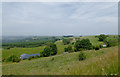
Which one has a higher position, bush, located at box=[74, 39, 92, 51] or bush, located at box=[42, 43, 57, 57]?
bush, located at box=[74, 39, 92, 51]

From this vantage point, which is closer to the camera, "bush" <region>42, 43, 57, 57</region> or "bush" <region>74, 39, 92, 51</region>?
"bush" <region>74, 39, 92, 51</region>

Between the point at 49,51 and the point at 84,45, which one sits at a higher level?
the point at 84,45

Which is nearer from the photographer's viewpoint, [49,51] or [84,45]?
[84,45]

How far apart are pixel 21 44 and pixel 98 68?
343 ft

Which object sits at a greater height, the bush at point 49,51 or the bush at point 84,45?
the bush at point 84,45

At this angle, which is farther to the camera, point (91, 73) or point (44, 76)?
point (44, 76)

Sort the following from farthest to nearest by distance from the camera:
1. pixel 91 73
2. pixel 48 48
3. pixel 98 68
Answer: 1. pixel 48 48
2. pixel 98 68
3. pixel 91 73

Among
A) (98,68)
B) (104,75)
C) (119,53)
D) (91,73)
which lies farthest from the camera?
(119,53)

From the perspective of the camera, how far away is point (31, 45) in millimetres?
97375

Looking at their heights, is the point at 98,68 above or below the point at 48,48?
above

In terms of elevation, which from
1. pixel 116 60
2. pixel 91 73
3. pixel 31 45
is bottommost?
pixel 31 45

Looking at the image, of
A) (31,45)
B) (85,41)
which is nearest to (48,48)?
(85,41)

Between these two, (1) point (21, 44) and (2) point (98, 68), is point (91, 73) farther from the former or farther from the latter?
(1) point (21, 44)

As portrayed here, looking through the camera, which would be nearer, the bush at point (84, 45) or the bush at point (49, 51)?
the bush at point (84, 45)
